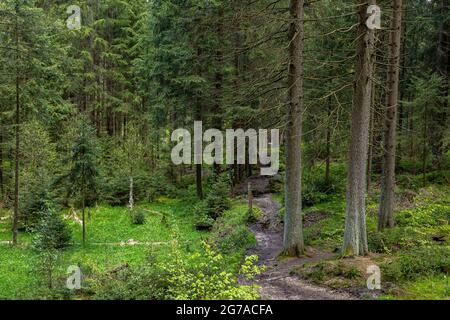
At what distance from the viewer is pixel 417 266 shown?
947cm

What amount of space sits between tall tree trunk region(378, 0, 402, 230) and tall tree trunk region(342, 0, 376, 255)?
8.79 ft

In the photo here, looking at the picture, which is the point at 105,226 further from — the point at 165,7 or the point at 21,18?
the point at 165,7

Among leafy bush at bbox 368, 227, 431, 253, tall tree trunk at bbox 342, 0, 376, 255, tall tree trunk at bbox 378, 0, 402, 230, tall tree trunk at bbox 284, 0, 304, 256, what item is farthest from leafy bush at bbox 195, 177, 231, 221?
tall tree trunk at bbox 342, 0, 376, 255

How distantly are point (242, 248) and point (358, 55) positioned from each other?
7.94m

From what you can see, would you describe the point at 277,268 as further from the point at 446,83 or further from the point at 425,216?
the point at 446,83

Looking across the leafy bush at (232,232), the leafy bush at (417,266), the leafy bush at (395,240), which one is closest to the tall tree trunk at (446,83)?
the leafy bush at (395,240)

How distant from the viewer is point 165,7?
80.0 ft

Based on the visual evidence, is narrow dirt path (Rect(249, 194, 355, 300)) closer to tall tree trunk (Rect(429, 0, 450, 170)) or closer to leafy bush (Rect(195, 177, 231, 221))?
leafy bush (Rect(195, 177, 231, 221))

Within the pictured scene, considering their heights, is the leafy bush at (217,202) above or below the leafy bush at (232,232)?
above

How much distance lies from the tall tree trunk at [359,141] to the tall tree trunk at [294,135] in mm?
1741

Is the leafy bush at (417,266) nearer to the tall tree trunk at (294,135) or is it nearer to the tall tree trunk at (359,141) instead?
the tall tree trunk at (359,141)

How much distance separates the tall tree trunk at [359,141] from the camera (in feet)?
35.7

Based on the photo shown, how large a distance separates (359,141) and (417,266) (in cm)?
364

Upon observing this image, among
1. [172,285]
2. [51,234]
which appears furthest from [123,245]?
[172,285]
